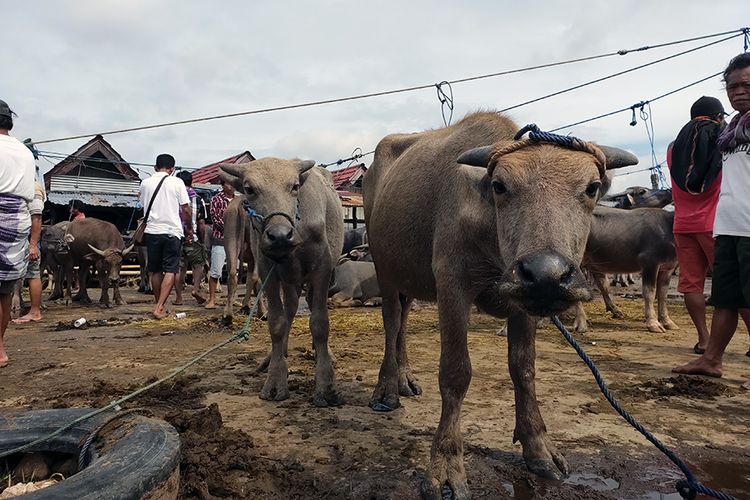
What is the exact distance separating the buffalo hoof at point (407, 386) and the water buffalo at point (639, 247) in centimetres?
476

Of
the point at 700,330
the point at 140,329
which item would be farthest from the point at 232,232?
the point at 700,330

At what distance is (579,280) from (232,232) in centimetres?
664

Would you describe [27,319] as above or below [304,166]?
below

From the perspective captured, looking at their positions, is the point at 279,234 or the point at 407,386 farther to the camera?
the point at 407,386

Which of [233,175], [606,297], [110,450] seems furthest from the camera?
A: [606,297]

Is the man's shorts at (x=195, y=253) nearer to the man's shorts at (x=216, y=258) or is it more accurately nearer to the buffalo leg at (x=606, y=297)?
the man's shorts at (x=216, y=258)

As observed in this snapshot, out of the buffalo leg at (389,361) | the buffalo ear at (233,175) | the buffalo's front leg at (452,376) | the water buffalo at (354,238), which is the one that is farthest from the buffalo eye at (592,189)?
the water buffalo at (354,238)

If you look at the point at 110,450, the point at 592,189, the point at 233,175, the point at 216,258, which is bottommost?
the point at 110,450

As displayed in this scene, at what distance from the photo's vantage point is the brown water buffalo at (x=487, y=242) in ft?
6.54

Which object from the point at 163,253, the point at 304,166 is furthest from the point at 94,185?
the point at 304,166

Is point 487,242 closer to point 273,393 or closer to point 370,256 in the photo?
point 273,393

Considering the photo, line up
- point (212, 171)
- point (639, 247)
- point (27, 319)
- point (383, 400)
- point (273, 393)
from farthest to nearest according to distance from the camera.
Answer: point (212, 171), point (639, 247), point (27, 319), point (273, 393), point (383, 400)

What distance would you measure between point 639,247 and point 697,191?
3.30 metres

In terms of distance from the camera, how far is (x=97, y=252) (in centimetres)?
987
